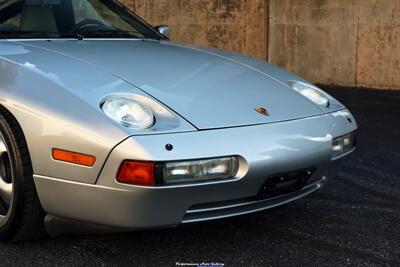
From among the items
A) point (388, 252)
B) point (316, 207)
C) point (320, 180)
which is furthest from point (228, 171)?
point (316, 207)

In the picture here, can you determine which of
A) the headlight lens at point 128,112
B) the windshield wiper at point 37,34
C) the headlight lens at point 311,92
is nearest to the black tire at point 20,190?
the headlight lens at point 128,112

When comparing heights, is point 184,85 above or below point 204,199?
above

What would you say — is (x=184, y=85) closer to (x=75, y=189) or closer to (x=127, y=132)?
(x=127, y=132)

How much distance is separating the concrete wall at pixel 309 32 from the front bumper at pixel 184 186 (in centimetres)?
614

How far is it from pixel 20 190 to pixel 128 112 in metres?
0.64

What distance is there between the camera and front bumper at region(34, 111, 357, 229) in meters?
2.47

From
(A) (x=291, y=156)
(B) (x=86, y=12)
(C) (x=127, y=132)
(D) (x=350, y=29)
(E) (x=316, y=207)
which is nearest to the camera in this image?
(C) (x=127, y=132)

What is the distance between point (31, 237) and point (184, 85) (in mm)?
1079

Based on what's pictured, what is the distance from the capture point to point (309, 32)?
357 inches

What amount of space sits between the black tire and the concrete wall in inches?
267

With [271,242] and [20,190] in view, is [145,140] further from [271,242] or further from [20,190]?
[271,242]

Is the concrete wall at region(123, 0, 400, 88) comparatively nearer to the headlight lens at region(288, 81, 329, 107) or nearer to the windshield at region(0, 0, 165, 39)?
the windshield at region(0, 0, 165, 39)

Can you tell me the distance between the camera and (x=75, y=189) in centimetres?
257

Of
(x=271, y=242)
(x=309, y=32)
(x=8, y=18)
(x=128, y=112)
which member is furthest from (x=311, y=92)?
(x=309, y=32)
